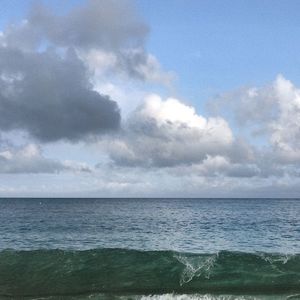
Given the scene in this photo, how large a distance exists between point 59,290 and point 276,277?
→ 1258cm

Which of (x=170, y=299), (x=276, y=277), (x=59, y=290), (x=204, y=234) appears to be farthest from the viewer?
(x=204, y=234)

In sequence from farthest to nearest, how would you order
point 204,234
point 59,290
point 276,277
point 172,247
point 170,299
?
point 204,234
point 172,247
point 276,277
point 59,290
point 170,299

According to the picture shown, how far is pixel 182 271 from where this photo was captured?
85.3ft

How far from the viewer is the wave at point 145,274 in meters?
22.4

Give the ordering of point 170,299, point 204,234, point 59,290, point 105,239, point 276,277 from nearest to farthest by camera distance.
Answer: point 170,299
point 59,290
point 276,277
point 105,239
point 204,234

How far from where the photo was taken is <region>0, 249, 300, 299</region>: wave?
2241cm

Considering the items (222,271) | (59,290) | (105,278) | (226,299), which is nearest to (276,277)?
(222,271)

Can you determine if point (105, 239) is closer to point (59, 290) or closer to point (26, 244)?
point (26, 244)

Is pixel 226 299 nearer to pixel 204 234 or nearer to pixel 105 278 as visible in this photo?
pixel 105 278

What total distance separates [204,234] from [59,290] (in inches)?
1350

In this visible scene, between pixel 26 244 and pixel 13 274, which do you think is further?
pixel 26 244

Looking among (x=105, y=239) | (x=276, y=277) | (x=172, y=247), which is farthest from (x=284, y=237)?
(x=276, y=277)

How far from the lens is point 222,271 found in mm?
25891

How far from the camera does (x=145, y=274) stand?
2583cm
